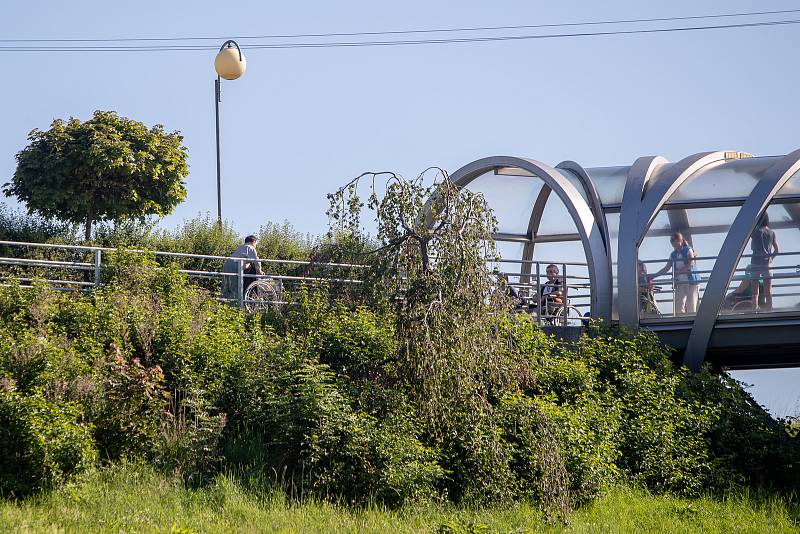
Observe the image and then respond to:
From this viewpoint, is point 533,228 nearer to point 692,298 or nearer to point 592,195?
point 592,195

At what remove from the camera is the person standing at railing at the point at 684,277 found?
66.0 feet

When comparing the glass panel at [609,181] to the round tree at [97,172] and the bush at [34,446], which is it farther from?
the bush at [34,446]

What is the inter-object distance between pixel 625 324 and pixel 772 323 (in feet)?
Answer: 8.44

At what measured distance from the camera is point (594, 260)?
67.1 feet

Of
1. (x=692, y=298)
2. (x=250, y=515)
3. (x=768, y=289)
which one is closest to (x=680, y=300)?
(x=692, y=298)

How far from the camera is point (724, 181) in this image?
818 inches

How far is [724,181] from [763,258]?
1852 mm

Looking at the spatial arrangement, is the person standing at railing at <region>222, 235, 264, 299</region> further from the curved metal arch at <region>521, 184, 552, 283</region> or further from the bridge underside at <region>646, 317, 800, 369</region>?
the bridge underside at <region>646, 317, 800, 369</region>

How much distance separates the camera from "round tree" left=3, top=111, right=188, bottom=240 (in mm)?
23312

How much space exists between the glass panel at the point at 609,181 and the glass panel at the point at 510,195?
2.03 metres

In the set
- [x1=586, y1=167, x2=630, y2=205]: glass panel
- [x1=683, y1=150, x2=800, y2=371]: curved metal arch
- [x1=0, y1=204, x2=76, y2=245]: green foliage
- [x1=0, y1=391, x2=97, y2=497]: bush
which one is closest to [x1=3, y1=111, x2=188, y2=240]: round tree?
[x1=0, y1=204, x2=76, y2=245]: green foliage

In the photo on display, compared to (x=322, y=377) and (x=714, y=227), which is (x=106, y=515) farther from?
(x=714, y=227)

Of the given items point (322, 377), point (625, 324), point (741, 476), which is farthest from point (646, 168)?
point (322, 377)

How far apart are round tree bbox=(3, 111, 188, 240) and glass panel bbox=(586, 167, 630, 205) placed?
945 cm
